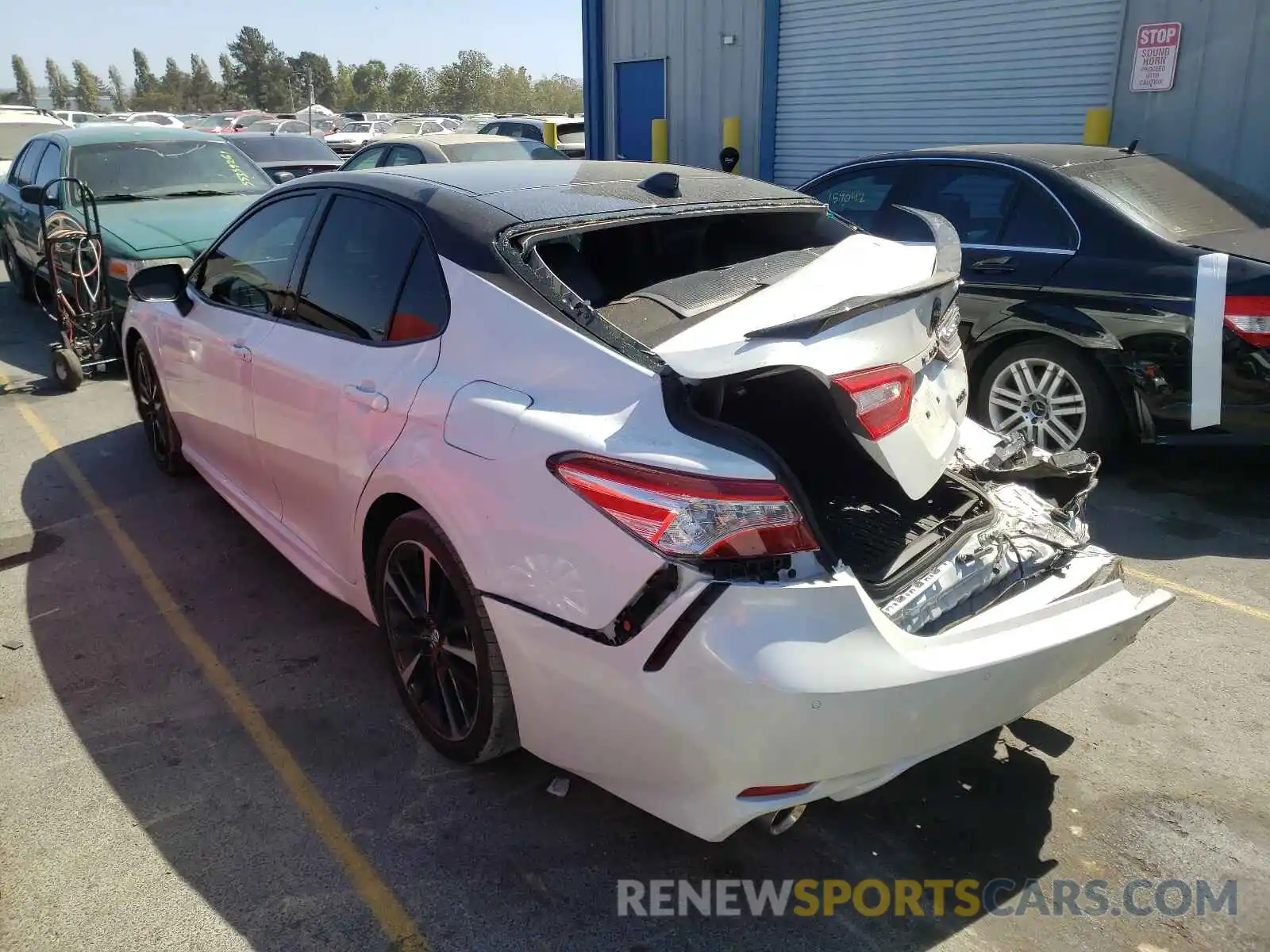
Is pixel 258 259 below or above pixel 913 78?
below

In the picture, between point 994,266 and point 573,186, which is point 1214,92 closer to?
point 994,266

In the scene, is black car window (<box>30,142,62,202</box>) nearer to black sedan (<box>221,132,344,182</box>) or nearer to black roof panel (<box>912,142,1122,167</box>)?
black sedan (<box>221,132,344,182</box>)

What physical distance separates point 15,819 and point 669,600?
2.06 metres

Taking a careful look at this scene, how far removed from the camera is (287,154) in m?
14.6

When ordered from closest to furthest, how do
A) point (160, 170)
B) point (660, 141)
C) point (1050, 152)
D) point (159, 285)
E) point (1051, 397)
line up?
point (159, 285)
point (1051, 397)
point (1050, 152)
point (160, 170)
point (660, 141)

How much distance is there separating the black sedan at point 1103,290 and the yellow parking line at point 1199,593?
38.0 inches

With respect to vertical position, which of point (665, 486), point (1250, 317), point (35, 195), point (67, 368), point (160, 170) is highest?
point (160, 170)

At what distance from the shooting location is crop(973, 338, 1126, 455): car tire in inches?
203

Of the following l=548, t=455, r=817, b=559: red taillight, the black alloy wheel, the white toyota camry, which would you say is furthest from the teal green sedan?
l=548, t=455, r=817, b=559: red taillight

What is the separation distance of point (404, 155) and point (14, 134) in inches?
450

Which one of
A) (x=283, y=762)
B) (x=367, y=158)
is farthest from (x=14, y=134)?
(x=283, y=762)

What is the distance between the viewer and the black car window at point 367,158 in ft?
44.7

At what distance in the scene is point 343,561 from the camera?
340cm

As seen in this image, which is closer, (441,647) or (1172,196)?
(441,647)
